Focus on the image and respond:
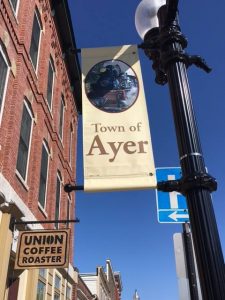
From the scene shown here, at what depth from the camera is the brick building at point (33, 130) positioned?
29.8 feet

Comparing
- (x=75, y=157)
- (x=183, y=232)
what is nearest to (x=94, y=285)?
(x=75, y=157)

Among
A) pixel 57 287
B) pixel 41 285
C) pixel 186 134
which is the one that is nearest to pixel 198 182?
pixel 186 134

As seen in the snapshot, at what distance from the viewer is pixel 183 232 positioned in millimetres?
4645

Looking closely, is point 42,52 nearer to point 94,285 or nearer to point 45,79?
point 45,79

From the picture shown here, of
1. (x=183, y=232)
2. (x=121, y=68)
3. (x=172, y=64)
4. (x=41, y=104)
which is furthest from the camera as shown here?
(x=41, y=104)

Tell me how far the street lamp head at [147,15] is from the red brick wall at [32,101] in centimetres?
602

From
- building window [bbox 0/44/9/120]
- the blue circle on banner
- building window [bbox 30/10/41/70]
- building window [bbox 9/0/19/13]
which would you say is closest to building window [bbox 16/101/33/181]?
building window [bbox 0/44/9/120]

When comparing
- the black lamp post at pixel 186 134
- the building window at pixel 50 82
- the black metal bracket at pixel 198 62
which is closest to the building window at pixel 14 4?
the building window at pixel 50 82

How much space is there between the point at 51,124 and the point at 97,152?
35.3 ft

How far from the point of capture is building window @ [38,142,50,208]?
12.4 meters

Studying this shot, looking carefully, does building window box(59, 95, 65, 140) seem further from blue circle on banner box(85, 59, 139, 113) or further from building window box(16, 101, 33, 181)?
blue circle on banner box(85, 59, 139, 113)

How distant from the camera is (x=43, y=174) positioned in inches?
502

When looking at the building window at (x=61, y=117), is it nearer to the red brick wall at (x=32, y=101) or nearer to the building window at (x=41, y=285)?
the red brick wall at (x=32, y=101)

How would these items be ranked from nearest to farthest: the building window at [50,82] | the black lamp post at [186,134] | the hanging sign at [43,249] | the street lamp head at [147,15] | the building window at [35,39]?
the black lamp post at [186,134] → the street lamp head at [147,15] → the hanging sign at [43,249] → the building window at [35,39] → the building window at [50,82]
